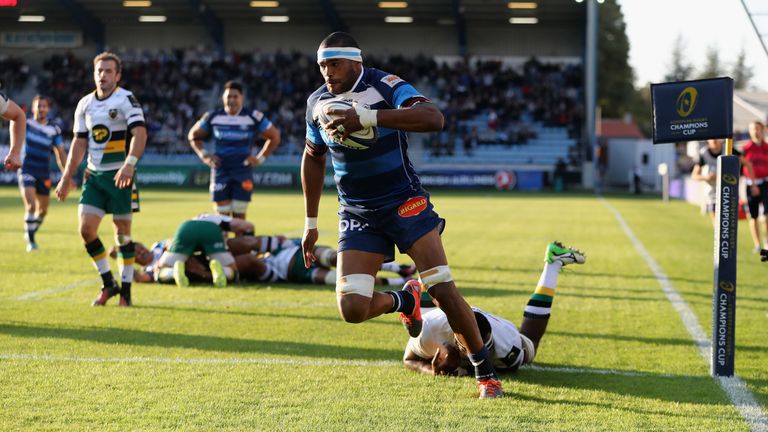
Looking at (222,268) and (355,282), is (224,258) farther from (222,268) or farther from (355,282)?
(355,282)

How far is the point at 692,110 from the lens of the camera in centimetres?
653

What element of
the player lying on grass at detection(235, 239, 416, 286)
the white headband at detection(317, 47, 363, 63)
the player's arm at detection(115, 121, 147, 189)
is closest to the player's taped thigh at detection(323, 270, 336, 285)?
the player lying on grass at detection(235, 239, 416, 286)

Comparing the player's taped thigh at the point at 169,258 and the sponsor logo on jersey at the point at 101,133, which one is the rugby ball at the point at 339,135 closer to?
the sponsor logo on jersey at the point at 101,133

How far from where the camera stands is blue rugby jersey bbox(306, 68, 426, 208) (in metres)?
5.73

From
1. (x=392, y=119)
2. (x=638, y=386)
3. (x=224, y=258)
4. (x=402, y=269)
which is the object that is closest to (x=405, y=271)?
(x=402, y=269)

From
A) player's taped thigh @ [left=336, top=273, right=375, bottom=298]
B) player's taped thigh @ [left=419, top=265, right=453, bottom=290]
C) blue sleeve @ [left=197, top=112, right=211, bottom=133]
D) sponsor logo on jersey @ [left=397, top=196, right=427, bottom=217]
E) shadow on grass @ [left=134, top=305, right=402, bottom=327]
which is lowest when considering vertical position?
shadow on grass @ [left=134, top=305, right=402, bottom=327]

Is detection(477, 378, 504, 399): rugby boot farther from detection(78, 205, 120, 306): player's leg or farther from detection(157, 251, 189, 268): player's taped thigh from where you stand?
detection(157, 251, 189, 268): player's taped thigh

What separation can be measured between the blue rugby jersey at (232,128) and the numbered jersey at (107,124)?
438 cm

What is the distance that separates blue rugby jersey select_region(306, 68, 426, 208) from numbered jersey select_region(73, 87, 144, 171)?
4180 mm

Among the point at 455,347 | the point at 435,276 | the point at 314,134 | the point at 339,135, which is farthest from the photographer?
the point at 455,347

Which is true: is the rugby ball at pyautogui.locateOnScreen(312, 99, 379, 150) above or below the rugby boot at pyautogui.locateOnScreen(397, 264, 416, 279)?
above

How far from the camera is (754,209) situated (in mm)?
15953

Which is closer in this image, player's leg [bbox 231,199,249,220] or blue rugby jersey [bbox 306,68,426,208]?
blue rugby jersey [bbox 306,68,426,208]

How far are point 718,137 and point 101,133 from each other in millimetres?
5946
